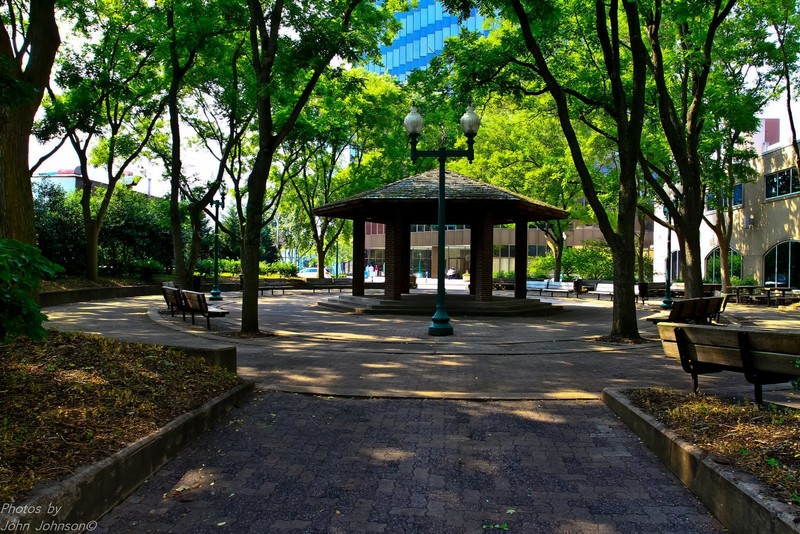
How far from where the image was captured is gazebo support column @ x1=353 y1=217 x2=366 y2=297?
2245cm

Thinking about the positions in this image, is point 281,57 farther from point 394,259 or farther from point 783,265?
point 783,265

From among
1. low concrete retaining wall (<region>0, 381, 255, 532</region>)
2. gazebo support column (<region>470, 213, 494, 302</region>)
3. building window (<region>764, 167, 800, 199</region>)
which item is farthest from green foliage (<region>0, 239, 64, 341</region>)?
building window (<region>764, 167, 800, 199</region>)

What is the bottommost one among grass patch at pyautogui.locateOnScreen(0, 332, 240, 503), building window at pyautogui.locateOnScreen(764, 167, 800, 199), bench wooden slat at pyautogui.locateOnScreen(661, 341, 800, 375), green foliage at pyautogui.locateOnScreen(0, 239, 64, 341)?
grass patch at pyautogui.locateOnScreen(0, 332, 240, 503)

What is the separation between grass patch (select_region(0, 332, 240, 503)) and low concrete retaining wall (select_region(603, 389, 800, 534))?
3932mm

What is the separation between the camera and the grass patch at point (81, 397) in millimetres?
3326

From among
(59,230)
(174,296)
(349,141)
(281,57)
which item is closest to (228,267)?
(349,141)

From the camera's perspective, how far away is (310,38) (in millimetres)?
11523

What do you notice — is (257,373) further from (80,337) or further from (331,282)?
(331,282)

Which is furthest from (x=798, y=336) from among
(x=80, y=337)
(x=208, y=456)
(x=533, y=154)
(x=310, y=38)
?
(x=533, y=154)

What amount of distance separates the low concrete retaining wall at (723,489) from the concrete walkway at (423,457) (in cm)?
11

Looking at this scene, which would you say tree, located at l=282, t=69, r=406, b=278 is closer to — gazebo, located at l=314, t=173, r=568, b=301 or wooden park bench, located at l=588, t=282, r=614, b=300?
gazebo, located at l=314, t=173, r=568, b=301

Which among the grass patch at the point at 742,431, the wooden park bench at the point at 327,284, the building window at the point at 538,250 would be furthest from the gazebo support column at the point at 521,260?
the building window at the point at 538,250

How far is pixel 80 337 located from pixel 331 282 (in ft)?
92.2

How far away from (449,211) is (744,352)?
16.6 meters
